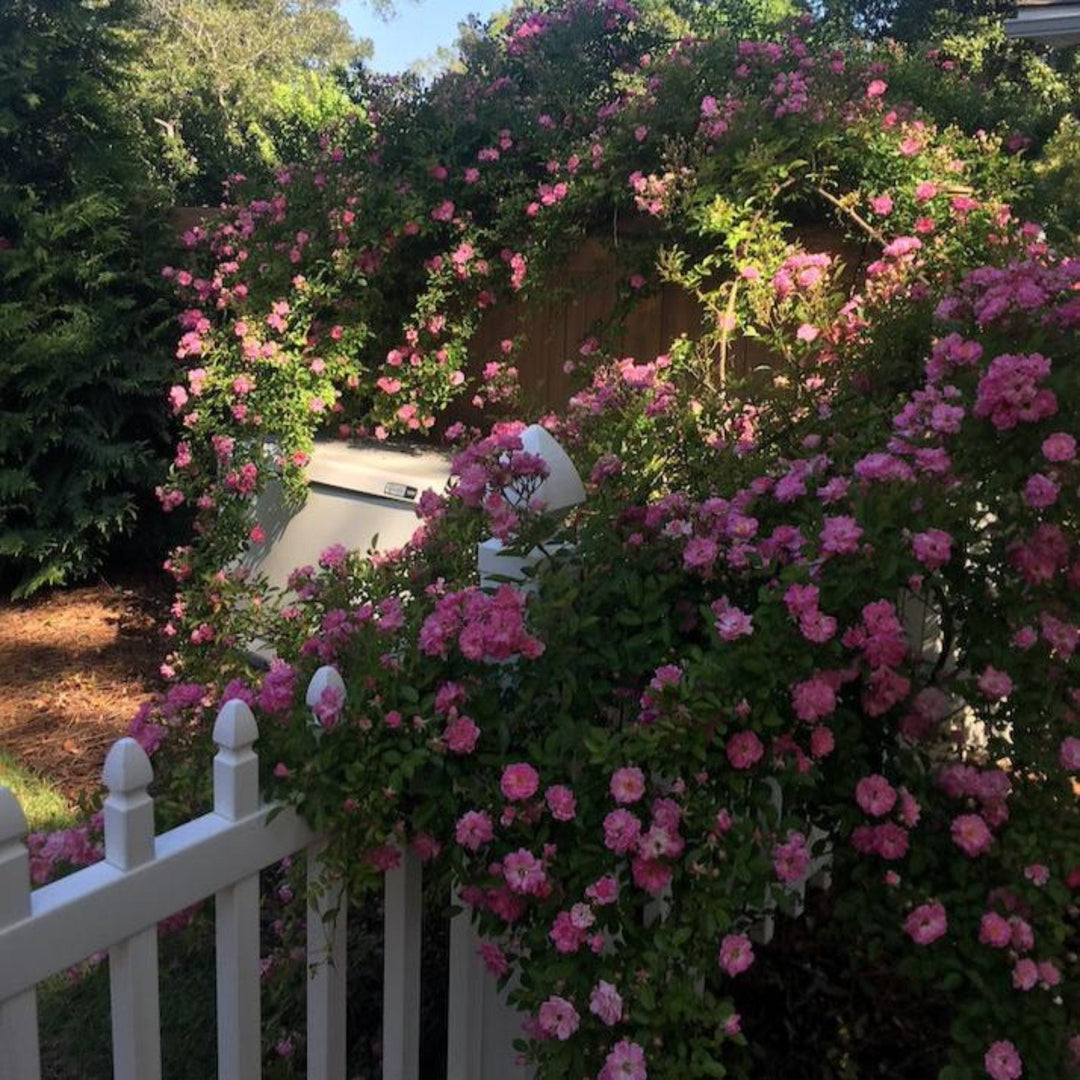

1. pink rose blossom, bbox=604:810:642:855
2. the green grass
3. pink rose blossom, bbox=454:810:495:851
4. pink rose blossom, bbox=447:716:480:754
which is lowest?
the green grass

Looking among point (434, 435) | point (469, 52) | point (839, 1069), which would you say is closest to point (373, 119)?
point (469, 52)

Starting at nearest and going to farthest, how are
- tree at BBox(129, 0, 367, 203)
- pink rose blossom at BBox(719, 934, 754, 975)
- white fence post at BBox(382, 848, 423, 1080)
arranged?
pink rose blossom at BBox(719, 934, 754, 975), white fence post at BBox(382, 848, 423, 1080), tree at BBox(129, 0, 367, 203)

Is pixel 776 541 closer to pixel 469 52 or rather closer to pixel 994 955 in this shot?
pixel 994 955

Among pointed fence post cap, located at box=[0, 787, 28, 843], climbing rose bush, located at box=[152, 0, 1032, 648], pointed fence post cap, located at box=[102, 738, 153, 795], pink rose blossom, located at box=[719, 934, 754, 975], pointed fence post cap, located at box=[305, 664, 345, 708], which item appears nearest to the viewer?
pointed fence post cap, located at box=[0, 787, 28, 843]

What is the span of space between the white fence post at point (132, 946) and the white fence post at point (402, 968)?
381mm

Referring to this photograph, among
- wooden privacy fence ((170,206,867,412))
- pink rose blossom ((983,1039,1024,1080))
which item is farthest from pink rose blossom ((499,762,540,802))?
wooden privacy fence ((170,206,867,412))

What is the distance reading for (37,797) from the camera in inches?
139

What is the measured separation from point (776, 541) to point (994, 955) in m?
0.62

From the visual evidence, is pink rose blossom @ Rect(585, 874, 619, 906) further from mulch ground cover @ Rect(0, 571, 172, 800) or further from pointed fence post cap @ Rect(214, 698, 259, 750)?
mulch ground cover @ Rect(0, 571, 172, 800)

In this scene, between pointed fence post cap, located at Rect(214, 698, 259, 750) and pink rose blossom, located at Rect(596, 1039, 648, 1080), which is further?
pointed fence post cap, located at Rect(214, 698, 259, 750)

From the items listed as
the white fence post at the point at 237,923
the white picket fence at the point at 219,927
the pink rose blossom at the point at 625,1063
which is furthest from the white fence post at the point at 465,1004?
the pink rose blossom at the point at 625,1063

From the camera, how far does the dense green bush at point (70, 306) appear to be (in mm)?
5449

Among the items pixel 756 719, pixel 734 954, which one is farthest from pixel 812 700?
pixel 734 954

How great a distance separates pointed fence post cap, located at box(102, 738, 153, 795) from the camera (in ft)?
4.17
